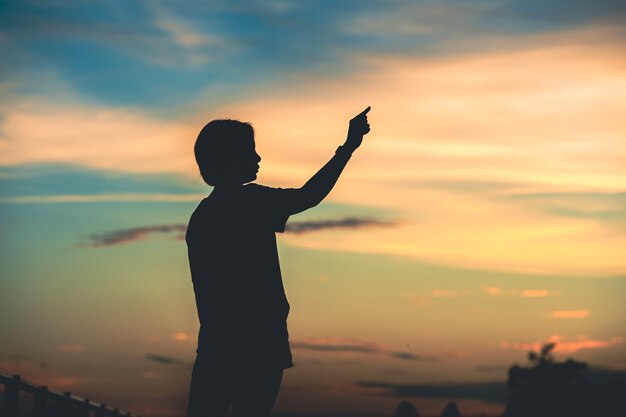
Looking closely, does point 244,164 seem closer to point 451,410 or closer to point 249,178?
point 249,178

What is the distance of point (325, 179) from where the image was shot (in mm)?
5266

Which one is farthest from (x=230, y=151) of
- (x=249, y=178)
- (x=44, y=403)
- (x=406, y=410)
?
(x=406, y=410)

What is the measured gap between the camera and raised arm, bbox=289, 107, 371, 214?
17.2 ft

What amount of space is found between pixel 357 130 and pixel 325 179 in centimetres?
35

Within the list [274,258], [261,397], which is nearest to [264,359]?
[261,397]

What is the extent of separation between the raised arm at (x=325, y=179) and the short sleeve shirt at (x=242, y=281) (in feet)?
0.23

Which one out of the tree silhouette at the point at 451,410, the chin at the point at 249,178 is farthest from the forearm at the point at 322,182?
the tree silhouette at the point at 451,410

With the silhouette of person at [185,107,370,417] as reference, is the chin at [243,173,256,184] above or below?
above

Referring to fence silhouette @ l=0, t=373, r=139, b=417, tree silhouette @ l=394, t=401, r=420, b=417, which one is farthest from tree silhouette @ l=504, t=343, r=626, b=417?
tree silhouette @ l=394, t=401, r=420, b=417

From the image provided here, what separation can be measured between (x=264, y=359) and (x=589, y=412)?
74383 mm

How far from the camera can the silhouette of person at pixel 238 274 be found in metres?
5.08

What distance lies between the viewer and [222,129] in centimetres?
524

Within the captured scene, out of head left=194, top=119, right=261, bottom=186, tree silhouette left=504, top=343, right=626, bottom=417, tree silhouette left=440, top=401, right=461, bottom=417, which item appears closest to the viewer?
head left=194, top=119, right=261, bottom=186

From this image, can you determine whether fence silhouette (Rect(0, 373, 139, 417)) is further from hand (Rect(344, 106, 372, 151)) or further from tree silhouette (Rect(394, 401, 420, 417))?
tree silhouette (Rect(394, 401, 420, 417))
